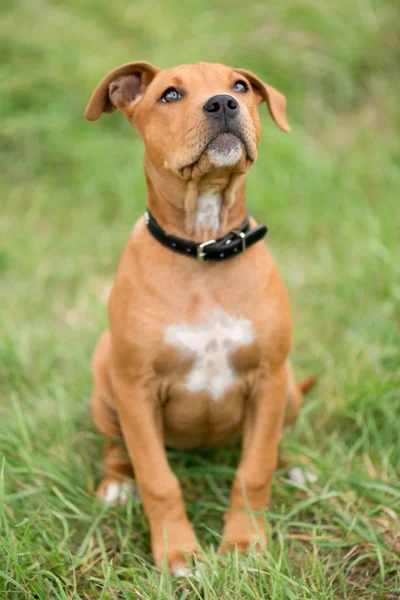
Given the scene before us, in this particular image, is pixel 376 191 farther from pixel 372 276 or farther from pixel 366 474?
pixel 366 474

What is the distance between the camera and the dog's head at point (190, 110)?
8.67 ft

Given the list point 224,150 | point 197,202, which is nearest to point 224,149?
point 224,150

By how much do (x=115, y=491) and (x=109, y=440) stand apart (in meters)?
0.27

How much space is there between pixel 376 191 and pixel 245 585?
165 inches

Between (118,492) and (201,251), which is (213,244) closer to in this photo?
(201,251)

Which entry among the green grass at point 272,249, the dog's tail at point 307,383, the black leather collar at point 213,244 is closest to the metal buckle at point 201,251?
the black leather collar at point 213,244

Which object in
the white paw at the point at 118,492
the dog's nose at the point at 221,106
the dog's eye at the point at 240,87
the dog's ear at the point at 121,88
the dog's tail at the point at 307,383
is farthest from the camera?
the dog's tail at the point at 307,383

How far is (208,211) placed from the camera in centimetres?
291

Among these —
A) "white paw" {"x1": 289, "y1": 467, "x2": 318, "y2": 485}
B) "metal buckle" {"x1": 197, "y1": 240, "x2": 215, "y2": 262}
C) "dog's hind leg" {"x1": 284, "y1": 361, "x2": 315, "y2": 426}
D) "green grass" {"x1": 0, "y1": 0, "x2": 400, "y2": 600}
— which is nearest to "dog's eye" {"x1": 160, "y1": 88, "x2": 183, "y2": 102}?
"metal buckle" {"x1": 197, "y1": 240, "x2": 215, "y2": 262}

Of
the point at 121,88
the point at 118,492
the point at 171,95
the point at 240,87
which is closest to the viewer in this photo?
the point at 171,95

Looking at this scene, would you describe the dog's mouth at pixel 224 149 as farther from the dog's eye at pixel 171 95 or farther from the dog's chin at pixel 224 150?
the dog's eye at pixel 171 95

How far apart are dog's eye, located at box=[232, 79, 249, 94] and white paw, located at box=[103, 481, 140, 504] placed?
1.91 m

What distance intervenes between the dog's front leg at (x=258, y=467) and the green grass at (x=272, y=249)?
11cm

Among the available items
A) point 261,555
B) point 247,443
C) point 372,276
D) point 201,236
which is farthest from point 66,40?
point 261,555
